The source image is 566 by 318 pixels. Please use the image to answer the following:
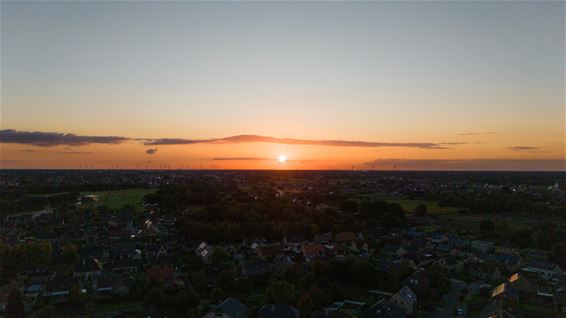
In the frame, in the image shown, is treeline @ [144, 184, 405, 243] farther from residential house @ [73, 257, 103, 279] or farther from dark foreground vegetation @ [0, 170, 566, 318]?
residential house @ [73, 257, 103, 279]

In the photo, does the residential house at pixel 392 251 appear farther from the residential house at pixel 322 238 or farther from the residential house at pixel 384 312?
the residential house at pixel 384 312

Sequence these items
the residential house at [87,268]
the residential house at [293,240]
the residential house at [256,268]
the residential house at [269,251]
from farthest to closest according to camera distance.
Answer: the residential house at [293,240], the residential house at [269,251], the residential house at [87,268], the residential house at [256,268]

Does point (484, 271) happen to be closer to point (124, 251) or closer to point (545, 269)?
point (545, 269)

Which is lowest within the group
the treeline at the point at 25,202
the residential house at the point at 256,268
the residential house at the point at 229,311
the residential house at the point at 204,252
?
the treeline at the point at 25,202

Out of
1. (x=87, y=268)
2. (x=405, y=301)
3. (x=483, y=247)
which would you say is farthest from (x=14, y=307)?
Answer: (x=483, y=247)

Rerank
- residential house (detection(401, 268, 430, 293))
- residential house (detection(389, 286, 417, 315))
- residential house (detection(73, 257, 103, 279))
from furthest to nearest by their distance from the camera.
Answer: residential house (detection(73, 257, 103, 279)) < residential house (detection(401, 268, 430, 293)) < residential house (detection(389, 286, 417, 315))

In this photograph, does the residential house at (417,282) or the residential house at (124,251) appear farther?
the residential house at (124,251)

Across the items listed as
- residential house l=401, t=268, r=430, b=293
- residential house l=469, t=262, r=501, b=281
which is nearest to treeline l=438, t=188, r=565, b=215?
residential house l=469, t=262, r=501, b=281

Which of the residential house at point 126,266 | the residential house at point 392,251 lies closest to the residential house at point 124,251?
the residential house at point 126,266

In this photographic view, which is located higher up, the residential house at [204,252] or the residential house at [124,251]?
the residential house at [204,252]

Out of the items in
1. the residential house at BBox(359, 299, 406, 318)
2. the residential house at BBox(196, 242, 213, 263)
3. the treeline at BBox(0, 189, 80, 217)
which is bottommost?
the treeline at BBox(0, 189, 80, 217)

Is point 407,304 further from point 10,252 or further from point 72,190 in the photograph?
point 72,190

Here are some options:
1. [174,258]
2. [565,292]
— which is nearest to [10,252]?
[174,258]
